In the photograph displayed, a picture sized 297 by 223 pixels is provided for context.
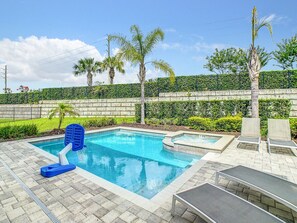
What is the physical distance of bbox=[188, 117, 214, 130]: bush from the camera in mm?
10717

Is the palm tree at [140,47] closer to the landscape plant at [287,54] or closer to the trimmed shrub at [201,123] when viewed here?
the trimmed shrub at [201,123]

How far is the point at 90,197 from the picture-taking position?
3104 millimetres

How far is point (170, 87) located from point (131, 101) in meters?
4.60

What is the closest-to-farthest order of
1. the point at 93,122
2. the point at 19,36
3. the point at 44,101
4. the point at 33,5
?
the point at 33,5
the point at 93,122
the point at 19,36
the point at 44,101

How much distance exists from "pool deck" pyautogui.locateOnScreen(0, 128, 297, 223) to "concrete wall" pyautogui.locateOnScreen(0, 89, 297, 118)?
8.99 metres

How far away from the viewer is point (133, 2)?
39.8 ft

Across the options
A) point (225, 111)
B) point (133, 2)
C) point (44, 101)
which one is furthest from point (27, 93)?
point (225, 111)

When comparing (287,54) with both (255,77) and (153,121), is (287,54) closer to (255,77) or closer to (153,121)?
(255,77)

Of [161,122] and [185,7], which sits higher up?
[185,7]

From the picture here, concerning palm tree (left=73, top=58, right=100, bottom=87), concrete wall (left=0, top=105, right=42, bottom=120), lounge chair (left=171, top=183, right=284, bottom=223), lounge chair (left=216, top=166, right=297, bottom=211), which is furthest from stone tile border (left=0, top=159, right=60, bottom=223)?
palm tree (left=73, top=58, right=100, bottom=87)

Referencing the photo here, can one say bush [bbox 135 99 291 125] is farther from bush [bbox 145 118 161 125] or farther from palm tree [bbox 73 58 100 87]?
palm tree [bbox 73 58 100 87]

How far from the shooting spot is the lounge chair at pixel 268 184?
237cm

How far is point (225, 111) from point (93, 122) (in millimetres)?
10195

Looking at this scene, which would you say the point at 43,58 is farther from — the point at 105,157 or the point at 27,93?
the point at 105,157
